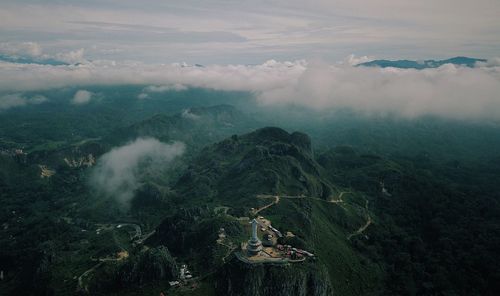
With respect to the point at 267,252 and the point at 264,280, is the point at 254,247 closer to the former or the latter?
the point at 267,252

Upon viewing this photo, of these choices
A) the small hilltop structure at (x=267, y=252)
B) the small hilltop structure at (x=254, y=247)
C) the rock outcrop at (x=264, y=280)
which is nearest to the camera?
the rock outcrop at (x=264, y=280)

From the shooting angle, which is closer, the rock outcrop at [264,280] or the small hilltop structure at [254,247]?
the rock outcrop at [264,280]

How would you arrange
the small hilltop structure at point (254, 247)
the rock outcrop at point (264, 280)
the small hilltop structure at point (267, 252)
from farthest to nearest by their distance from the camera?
the small hilltop structure at point (254, 247) < the small hilltop structure at point (267, 252) < the rock outcrop at point (264, 280)

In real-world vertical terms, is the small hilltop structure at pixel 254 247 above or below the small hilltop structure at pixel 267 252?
above

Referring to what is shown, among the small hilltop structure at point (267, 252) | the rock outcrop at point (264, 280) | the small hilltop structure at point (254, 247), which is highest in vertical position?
the small hilltop structure at point (254, 247)

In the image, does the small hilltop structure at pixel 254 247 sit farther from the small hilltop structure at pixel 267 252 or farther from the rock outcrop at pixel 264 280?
the rock outcrop at pixel 264 280

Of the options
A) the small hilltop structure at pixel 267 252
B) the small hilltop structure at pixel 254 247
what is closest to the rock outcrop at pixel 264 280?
the small hilltop structure at pixel 267 252

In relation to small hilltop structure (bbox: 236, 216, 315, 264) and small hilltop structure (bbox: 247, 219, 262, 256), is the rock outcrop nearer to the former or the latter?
small hilltop structure (bbox: 236, 216, 315, 264)

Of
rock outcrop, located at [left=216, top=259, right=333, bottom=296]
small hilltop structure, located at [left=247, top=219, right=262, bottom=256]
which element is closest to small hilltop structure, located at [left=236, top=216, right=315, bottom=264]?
small hilltop structure, located at [left=247, top=219, right=262, bottom=256]

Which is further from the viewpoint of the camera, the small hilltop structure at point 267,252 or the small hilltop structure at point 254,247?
the small hilltop structure at point 254,247

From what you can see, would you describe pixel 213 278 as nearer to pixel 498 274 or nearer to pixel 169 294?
pixel 169 294

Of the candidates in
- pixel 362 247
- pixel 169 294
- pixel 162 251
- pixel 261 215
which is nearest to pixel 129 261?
pixel 162 251
